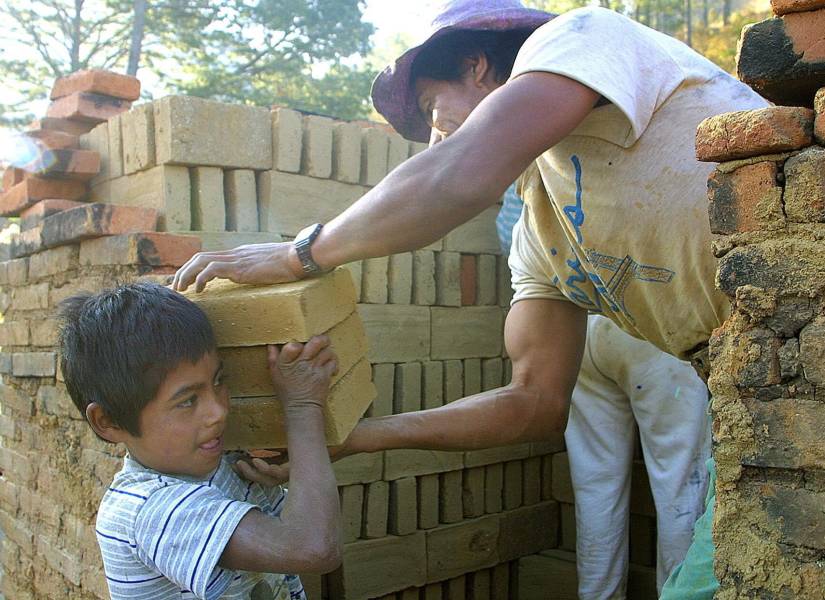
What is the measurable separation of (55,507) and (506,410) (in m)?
2.21

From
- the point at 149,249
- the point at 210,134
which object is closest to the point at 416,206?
the point at 149,249

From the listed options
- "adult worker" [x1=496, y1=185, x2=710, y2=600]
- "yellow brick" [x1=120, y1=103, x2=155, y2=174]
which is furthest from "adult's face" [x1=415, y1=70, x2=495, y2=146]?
"adult worker" [x1=496, y1=185, x2=710, y2=600]

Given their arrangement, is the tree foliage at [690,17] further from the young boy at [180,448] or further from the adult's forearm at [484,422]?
the young boy at [180,448]

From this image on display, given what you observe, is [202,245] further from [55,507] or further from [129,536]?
[129,536]

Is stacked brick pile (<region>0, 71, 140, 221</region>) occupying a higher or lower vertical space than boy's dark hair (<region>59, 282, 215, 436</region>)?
higher

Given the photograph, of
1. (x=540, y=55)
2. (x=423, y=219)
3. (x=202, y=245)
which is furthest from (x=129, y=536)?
(x=202, y=245)

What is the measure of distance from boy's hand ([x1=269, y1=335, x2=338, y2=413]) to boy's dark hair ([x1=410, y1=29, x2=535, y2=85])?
1013 millimetres

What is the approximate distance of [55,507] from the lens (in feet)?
12.6

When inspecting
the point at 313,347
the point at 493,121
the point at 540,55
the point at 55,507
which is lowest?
the point at 55,507

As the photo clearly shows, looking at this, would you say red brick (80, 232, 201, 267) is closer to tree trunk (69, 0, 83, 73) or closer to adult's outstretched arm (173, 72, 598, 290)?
adult's outstretched arm (173, 72, 598, 290)

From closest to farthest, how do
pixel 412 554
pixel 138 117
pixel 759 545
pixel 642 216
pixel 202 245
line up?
pixel 759 545 < pixel 642 216 < pixel 202 245 < pixel 138 117 < pixel 412 554

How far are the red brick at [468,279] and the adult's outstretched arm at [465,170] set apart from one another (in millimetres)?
2608

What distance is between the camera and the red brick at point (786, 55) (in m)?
1.55

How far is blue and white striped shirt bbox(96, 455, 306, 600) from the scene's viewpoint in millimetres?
1863
